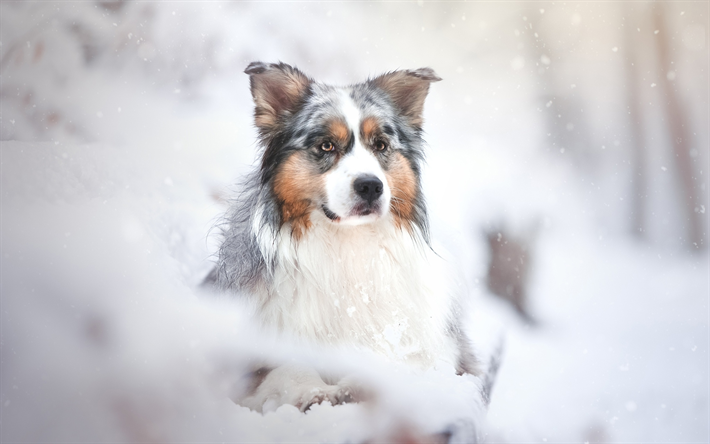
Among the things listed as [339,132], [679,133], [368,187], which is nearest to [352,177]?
[368,187]

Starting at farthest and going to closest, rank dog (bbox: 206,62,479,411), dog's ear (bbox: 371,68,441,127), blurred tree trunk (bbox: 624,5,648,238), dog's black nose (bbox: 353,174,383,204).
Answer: blurred tree trunk (bbox: 624,5,648,238) < dog's ear (bbox: 371,68,441,127) < dog (bbox: 206,62,479,411) < dog's black nose (bbox: 353,174,383,204)

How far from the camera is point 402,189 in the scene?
179 cm

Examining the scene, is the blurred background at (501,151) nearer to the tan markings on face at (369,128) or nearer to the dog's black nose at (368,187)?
the tan markings on face at (369,128)

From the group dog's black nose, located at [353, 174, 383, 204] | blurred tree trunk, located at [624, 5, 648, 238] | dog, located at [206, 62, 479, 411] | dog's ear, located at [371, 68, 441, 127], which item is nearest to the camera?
dog's black nose, located at [353, 174, 383, 204]

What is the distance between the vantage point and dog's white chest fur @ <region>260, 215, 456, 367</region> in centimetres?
178

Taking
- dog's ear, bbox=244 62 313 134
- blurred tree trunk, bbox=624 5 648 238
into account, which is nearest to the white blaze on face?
dog's ear, bbox=244 62 313 134

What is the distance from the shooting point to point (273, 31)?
1.93 m

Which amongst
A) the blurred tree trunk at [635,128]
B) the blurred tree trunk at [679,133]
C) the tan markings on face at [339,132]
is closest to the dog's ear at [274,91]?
the tan markings on face at [339,132]

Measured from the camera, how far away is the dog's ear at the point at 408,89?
1848 millimetres

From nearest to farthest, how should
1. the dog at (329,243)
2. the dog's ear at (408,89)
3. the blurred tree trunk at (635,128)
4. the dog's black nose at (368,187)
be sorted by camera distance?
1. the dog's black nose at (368,187)
2. the dog at (329,243)
3. the dog's ear at (408,89)
4. the blurred tree trunk at (635,128)

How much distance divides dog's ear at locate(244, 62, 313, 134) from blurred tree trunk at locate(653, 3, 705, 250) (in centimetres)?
140

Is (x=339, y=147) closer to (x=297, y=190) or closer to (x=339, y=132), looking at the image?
(x=339, y=132)

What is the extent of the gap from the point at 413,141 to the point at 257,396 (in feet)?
3.16

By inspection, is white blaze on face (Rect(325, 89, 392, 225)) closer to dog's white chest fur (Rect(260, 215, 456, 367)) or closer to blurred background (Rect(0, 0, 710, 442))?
dog's white chest fur (Rect(260, 215, 456, 367))
